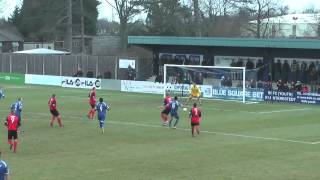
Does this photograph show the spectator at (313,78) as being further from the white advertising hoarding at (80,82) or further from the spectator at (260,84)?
the white advertising hoarding at (80,82)

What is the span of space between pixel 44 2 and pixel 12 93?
36.9 metres

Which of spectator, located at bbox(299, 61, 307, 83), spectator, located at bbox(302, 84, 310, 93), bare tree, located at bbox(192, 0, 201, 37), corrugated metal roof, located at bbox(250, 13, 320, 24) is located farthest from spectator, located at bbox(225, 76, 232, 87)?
corrugated metal roof, located at bbox(250, 13, 320, 24)

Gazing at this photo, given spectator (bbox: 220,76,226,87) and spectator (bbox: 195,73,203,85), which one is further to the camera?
spectator (bbox: 195,73,203,85)

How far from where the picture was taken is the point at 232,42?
60.4 metres

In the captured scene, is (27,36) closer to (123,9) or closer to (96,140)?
(123,9)

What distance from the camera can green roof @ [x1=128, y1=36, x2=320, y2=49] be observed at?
56062 mm

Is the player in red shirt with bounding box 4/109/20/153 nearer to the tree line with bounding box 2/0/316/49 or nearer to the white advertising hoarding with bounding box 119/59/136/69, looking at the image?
the white advertising hoarding with bounding box 119/59/136/69

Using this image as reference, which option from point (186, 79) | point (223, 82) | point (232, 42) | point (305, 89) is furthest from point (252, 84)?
point (232, 42)

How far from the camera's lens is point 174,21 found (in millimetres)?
84625

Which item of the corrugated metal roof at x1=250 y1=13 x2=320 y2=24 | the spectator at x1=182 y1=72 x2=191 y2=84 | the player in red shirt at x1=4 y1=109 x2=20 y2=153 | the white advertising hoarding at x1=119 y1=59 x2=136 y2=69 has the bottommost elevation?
the player in red shirt at x1=4 y1=109 x2=20 y2=153

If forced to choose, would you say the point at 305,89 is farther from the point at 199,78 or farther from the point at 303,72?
the point at 199,78

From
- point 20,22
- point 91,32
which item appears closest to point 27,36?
point 20,22

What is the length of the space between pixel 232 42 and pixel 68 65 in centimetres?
2130

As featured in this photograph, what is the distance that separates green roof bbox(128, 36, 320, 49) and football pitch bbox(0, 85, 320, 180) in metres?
12.9
